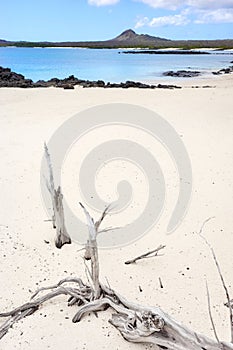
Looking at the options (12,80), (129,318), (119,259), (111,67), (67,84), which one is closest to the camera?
(129,318)

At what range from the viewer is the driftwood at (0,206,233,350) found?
6.96ft

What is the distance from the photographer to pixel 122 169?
5.45 metres

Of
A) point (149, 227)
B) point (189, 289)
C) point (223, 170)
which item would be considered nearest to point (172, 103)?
point (223, 170)

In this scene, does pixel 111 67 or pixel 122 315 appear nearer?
pixel 122 315

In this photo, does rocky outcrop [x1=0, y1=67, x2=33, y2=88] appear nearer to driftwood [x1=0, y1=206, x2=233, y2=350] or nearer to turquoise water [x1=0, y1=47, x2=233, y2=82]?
turquoise water [x1=0, y1=47, x2=233, y2=82]

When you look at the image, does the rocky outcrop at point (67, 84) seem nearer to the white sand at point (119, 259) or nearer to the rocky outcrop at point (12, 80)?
the rocky outcrop at point (12, 80)

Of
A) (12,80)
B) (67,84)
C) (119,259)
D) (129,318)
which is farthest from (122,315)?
(12,80)

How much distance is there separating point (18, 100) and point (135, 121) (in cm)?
480

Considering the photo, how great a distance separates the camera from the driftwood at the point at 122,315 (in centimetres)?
212

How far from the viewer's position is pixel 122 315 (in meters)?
2.45

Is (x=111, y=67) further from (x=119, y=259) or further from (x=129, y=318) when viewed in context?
(x=129, y=318)

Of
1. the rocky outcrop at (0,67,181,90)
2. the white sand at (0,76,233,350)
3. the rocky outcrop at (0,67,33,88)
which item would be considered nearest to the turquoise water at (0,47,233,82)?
the rocky outcrop at (0,67,33,88)

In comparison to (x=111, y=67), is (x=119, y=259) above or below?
below

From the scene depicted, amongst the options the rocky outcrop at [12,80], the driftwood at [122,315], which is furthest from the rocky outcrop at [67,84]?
the driftwood at [122,315]
